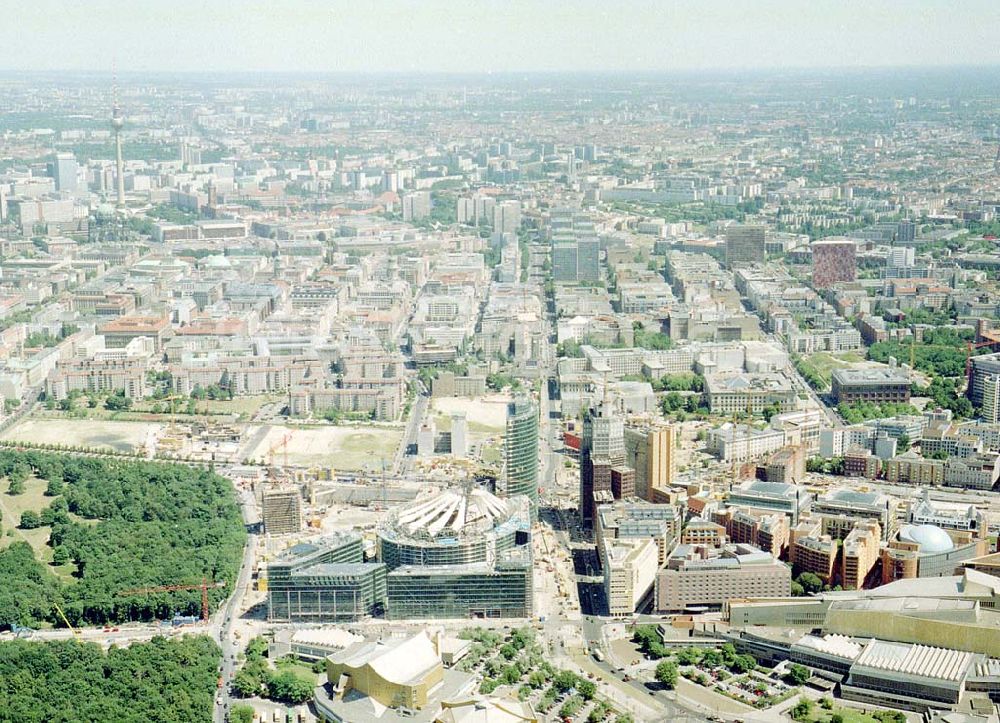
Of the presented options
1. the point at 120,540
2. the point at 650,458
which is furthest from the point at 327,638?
the point at 650,458

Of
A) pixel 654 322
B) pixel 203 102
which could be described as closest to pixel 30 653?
pixel 654 322

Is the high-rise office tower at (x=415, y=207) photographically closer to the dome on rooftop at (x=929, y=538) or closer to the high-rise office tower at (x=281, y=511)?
the high-rise office tower at (x=281, y=511)

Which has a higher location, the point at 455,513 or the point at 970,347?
the point at 455,513

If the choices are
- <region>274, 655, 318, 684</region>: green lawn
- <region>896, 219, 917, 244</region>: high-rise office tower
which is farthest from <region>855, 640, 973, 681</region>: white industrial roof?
<region>896, 219, 917, 244</region>: high-rise office tower

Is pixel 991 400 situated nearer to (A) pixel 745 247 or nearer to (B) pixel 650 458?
(B) pixel 650 458

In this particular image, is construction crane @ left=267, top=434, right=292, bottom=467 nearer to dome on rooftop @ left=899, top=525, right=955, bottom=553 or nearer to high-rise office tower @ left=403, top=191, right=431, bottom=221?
dome on rooftop @ left=899, top=525, right=955, bottom=553

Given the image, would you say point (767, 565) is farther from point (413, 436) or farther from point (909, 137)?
point (909, 137)
